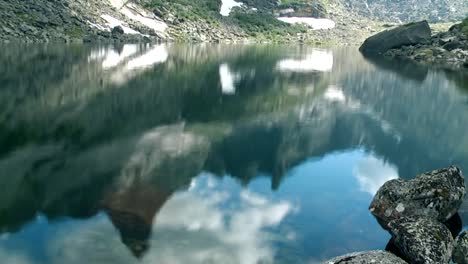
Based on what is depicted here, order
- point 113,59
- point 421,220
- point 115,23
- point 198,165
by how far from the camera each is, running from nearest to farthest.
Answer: point 421,220 → point 198,165 → point 113,59 → point 115,23

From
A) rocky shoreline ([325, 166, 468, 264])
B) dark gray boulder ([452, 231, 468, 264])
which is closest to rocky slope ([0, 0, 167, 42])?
rocky shoreline ([325, 166, 468, 264])

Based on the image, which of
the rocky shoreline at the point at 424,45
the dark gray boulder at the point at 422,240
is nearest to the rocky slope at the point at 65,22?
the rocky shoreline at the point at 424,45

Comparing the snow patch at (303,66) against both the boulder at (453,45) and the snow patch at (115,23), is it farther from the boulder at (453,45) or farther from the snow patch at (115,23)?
the snow patch at (115,23)

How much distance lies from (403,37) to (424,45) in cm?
833

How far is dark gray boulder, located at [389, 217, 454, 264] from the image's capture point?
49.2ft

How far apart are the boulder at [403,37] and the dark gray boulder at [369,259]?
5521 inches

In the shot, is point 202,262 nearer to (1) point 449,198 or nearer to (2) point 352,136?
(1) point 449,198

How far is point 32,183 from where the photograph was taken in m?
22.4

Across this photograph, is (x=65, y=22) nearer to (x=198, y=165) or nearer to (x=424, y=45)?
(x=424, y=45)

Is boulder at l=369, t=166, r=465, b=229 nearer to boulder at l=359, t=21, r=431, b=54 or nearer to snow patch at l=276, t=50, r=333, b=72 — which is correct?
snow patch at l=276, t=50, r=333, b=72

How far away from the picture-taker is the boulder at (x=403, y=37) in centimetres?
14138

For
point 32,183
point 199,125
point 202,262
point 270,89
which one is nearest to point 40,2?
point 270,89

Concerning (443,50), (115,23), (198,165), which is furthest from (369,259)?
(115,23)

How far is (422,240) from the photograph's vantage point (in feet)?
50.4
